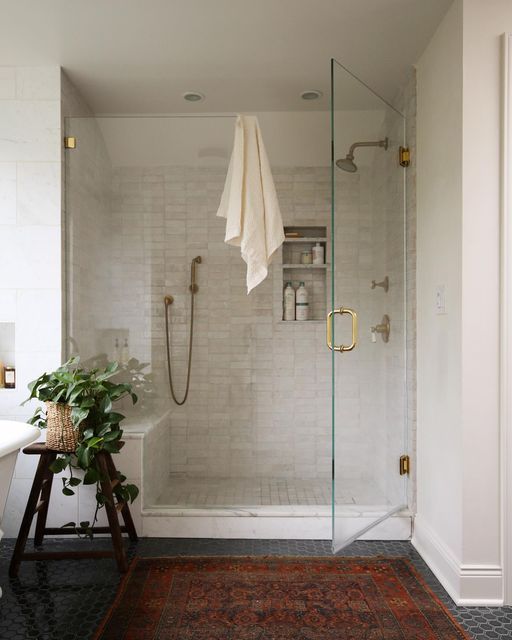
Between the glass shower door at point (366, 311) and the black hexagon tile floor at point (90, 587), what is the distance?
34 cm

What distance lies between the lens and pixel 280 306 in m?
3.22

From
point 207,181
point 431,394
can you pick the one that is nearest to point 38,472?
point 207,181

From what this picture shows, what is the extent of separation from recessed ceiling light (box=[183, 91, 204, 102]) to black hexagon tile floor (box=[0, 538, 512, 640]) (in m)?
2.46

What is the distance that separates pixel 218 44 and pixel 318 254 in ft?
3.96

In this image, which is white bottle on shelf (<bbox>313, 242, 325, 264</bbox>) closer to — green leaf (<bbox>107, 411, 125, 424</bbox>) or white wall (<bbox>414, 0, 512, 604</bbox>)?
white wall (<bbox>414, 0, 512, 604</bbox>)

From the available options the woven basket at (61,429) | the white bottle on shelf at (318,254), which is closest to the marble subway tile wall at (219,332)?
the white bottle on shelf at (318,254)

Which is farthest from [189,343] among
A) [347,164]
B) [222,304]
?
[347,164]

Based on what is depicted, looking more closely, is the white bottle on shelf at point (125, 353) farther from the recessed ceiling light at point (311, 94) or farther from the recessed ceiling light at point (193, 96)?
the recessed ceiling light at point (311, 94)

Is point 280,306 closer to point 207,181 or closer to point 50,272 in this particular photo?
point 207,181

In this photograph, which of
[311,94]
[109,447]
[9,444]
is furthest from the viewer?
[311,94]

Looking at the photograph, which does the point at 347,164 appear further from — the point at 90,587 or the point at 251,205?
the point at 90,587

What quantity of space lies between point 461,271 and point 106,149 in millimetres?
1955

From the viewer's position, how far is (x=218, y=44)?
107 inches

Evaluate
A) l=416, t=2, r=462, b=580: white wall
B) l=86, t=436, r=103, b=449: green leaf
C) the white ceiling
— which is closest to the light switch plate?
l=416, t=2, r=462, b=580: white wall
